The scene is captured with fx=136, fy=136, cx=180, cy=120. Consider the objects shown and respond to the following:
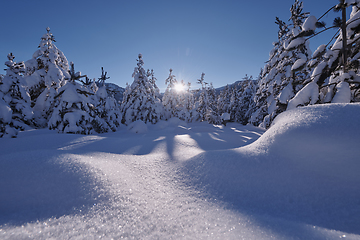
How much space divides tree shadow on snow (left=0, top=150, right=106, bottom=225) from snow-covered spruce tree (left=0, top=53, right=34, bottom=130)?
11800 millimetres

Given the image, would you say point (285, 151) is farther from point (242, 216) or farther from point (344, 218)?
point (242, 216)

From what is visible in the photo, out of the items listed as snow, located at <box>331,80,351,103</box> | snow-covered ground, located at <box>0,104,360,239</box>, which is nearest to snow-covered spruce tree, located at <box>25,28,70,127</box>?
snow-covered ground, located at <box>0,104,360,239</box>

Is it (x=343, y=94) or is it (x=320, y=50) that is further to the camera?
(x=320, y=50)

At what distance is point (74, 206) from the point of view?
4.03 ft

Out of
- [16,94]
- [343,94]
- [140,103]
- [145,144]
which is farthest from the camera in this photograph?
[140,103]

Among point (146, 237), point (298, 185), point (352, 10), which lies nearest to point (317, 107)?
point (298, 185)

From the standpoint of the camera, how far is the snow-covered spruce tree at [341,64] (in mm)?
2771

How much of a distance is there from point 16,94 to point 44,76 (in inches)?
190

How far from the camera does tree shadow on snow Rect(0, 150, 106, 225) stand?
1.15 metres

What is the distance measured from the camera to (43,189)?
4.53 ft

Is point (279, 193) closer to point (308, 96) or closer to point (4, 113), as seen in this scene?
point (308, 96)

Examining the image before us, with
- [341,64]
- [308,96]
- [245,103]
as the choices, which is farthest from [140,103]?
[245,103]

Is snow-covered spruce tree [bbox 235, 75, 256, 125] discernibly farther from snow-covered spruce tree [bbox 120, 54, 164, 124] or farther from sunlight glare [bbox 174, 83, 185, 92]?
snow-covered spruce tree [bbox 120, 54, 164, 124]

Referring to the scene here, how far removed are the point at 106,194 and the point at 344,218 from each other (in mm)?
1989
